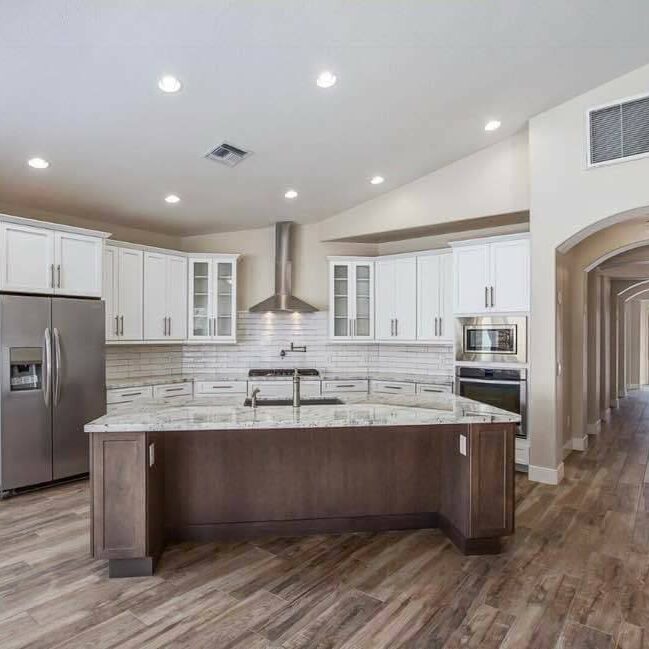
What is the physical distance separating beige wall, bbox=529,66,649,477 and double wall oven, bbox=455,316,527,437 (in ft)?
0.63

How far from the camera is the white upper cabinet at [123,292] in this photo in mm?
5051

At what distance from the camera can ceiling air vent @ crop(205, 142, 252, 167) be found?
13.1 ft

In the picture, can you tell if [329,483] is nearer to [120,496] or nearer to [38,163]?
[120,496]

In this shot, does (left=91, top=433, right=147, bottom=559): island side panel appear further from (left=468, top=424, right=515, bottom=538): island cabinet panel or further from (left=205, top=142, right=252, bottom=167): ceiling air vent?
(left=205, top=142, right=252, bottom=167): ceiling air vent

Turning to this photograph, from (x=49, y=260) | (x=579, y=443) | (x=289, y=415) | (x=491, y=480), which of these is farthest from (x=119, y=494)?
(x=579, y=443)

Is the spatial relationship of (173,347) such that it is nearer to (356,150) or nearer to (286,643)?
(356,150)

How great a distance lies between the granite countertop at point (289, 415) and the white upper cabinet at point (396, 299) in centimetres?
269

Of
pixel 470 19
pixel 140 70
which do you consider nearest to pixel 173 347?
pixel 140 70

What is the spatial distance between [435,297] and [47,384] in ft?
13.9

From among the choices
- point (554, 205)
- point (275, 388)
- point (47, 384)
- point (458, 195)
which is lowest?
point (275, 388)

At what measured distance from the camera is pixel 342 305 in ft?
20.3

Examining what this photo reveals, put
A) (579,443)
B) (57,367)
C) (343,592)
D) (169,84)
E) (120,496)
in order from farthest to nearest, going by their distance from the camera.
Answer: (579,443)
(57,367)
(169,84)
(120,496)
(343,592)

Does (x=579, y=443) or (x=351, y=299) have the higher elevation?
(x=351, y=299)

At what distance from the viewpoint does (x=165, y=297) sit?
569 cm
